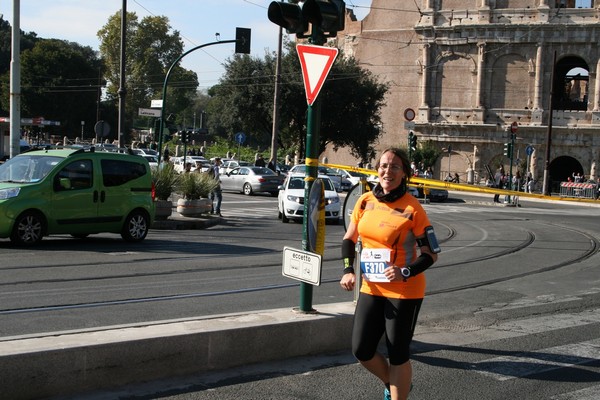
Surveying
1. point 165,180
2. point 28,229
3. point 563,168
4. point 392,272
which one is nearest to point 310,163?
point 392,272

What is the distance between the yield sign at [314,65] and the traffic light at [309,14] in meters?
0.38

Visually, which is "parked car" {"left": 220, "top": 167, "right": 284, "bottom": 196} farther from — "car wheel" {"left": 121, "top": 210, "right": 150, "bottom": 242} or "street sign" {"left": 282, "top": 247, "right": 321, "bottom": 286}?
"street sign" {"left": 282, "top": 247, "right": 321, "bottom": 286}

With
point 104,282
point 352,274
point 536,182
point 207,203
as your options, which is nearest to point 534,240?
point 207,203

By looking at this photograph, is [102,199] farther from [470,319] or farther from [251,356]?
[251,356]

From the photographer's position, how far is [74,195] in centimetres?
1579

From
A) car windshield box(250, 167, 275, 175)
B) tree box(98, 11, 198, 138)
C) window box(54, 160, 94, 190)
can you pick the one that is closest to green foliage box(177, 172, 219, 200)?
window box(54, 160, 94, 190)

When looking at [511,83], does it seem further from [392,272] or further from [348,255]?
[392,272]

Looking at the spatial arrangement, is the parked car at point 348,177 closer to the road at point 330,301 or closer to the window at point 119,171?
the road at point 330,301

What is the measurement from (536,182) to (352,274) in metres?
56.3

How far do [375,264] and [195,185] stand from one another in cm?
1859

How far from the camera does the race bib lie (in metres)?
5.38

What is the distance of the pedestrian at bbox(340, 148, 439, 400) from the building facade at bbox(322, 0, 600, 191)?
5223 centimetres

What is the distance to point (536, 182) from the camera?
5909cm

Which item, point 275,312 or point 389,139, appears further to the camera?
point 389,139
